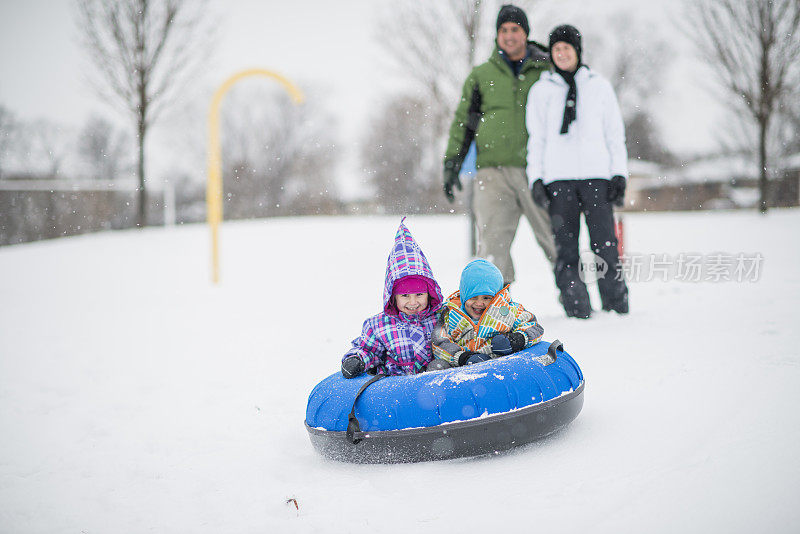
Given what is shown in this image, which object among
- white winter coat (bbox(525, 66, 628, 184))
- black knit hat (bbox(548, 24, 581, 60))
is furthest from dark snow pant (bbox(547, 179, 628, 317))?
black knit hat (bbox(548, 24, 581, 60))

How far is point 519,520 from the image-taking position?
220 cm

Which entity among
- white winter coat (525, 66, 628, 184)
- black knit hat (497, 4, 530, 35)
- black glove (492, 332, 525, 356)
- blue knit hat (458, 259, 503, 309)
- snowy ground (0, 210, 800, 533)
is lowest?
snowy ground (0, 210, 800, 533)

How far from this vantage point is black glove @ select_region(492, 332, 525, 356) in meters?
3.18

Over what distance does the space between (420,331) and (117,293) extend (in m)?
6.58

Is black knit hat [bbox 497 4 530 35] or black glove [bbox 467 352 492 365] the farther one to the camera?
black knit hat [bbox 497 4 530 35]

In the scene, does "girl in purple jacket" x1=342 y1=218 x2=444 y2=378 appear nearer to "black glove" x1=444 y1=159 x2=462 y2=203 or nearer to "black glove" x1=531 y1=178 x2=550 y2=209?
"black glove" x1=531 y1=178 x2=550 y2=209

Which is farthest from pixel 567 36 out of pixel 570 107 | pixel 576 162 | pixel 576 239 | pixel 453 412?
pixel 453 412

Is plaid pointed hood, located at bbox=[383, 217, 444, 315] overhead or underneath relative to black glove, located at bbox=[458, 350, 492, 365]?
overhead

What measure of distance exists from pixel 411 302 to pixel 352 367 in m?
0.46

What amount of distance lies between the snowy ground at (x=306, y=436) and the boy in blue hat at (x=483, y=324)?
496 millimetres

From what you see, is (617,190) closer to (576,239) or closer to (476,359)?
(576,239)

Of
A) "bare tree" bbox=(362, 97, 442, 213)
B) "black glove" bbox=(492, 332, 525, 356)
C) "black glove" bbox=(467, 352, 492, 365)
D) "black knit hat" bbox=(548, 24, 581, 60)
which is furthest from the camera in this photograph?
"bare tree" bbox=(362, 97, 442, 213)

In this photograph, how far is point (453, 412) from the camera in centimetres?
269

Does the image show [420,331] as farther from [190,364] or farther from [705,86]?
[705,86]
